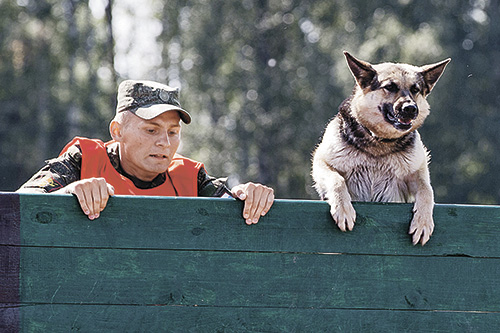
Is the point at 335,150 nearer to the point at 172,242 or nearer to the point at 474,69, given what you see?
the point at 172,242

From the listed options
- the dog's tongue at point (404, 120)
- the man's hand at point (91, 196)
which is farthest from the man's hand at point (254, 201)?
the dog's tongue at point (404, 120)

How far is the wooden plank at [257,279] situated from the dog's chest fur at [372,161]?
1.28 metres

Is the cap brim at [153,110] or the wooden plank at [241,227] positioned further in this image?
the cap brim at [153,110]

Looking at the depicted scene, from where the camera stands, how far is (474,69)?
838 inches

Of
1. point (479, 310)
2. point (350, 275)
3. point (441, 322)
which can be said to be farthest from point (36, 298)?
point (479, 310)

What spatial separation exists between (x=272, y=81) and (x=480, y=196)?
782cm

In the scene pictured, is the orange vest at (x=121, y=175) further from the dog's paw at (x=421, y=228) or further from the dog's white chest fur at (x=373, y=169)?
the dog's paw at (x=421, y=228)

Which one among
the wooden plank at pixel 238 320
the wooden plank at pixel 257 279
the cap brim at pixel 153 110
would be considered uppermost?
the cap brim at pixel 153 110

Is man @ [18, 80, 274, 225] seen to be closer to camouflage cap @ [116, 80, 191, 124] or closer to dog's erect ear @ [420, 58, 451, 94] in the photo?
camouflage cap @ [116, 80, 191, 124]

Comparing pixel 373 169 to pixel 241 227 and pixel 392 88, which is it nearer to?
pixel 392 88

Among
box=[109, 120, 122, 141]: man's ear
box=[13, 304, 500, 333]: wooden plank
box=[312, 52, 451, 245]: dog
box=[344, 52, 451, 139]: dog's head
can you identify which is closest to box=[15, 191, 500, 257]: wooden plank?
box=[13, 304, 500, 333]: wooden plank

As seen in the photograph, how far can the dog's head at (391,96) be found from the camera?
13.3 ft

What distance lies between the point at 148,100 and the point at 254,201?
1.21m

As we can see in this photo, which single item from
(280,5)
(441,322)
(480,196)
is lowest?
(480,196)
